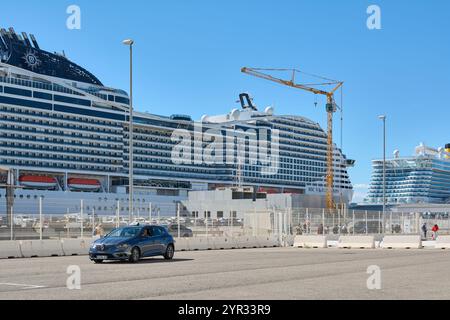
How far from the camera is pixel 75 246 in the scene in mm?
A: 28672

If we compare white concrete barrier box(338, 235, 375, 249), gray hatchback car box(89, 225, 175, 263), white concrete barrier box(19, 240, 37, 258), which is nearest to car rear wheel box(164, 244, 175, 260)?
gray hatchback car box(89, 225, 175, 263)

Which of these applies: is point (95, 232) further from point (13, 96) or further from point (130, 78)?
point (13, 96)

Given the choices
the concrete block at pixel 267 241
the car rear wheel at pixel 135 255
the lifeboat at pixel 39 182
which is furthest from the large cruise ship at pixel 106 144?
the car rear wheel at pixel 135 255

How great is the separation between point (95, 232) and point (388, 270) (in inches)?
704

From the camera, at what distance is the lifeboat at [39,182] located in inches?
3802

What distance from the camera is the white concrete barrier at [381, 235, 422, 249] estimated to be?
114ft

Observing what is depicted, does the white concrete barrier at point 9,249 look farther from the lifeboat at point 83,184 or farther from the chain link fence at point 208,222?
the lifeboat at point 83,184

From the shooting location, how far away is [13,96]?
100m

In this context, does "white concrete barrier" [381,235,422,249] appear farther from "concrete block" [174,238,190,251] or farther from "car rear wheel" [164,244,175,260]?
"car rear wheel" [164,244,175,260]

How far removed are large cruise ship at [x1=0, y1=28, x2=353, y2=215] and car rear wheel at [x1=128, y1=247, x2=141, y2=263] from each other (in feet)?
202

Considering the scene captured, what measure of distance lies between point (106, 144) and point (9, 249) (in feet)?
280

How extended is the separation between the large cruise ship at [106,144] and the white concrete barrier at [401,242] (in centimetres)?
5410

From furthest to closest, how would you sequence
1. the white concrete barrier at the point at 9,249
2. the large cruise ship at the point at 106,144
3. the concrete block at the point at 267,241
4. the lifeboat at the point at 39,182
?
the large cruise ship at the point at 106,144
the lifeboat at the point at 39,182
the concrete block at the point at 267,241
the white concrete barrier at the point at 9,249

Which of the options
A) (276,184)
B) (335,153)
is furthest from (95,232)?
(335,153)
